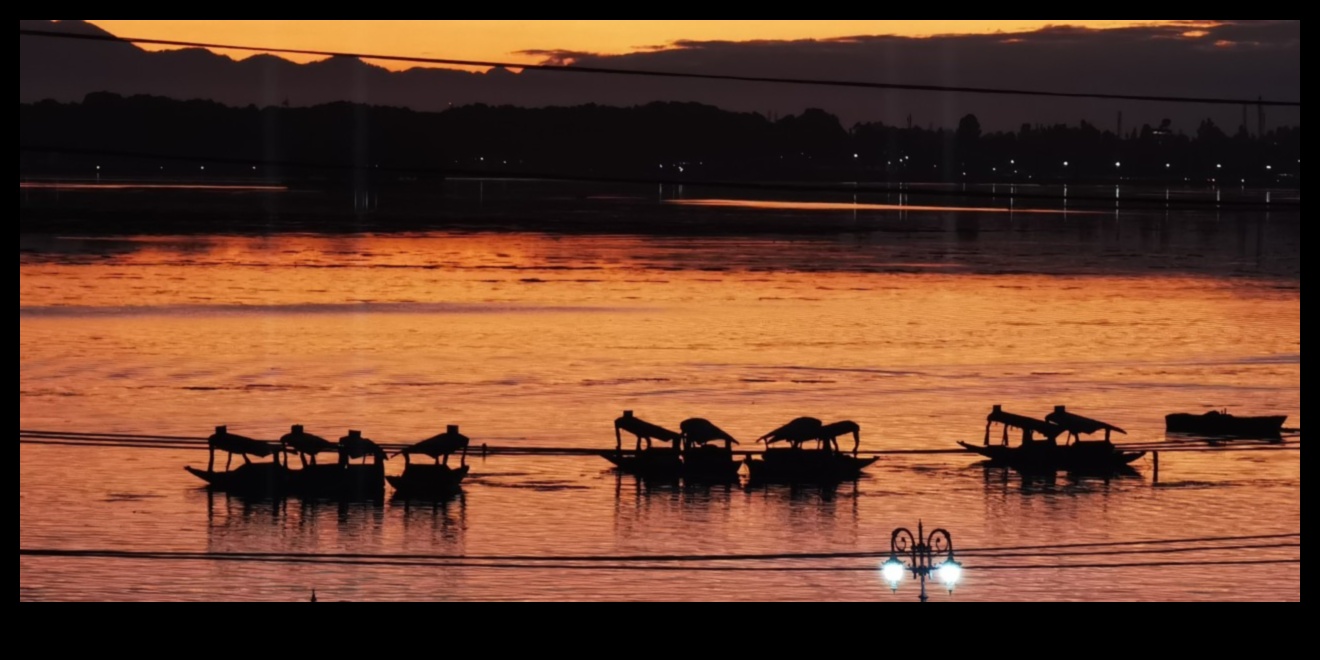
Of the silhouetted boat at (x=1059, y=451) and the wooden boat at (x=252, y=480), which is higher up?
the silhouetted boat at (x=1059, y=451)

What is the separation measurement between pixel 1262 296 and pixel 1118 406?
209 feet

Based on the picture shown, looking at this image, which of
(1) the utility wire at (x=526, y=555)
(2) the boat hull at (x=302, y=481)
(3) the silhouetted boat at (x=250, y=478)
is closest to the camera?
(1) the utility wire at (x=526, y=555)

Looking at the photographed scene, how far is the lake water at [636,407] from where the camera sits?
44.1 meters

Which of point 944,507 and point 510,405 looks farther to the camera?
point 510,405

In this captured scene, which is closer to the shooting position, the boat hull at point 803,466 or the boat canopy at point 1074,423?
Result: the boat hull at point 803,466

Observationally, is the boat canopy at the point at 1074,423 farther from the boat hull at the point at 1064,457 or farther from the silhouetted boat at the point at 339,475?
the silhouetted boat at the point at 339,475

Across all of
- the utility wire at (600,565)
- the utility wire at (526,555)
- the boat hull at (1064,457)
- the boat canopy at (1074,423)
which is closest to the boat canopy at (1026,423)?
the boat canopy at (1074,423)

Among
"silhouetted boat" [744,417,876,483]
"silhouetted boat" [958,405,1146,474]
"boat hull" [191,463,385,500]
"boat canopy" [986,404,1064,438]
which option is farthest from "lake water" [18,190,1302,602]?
"boat canopy" [986,404,1064,438]

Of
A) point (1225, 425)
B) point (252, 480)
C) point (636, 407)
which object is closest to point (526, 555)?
point (252, 480)

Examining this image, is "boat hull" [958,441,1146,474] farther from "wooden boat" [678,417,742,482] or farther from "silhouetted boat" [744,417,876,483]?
"wooden boat" [678,417,742,482]

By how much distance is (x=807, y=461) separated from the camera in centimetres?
5572
